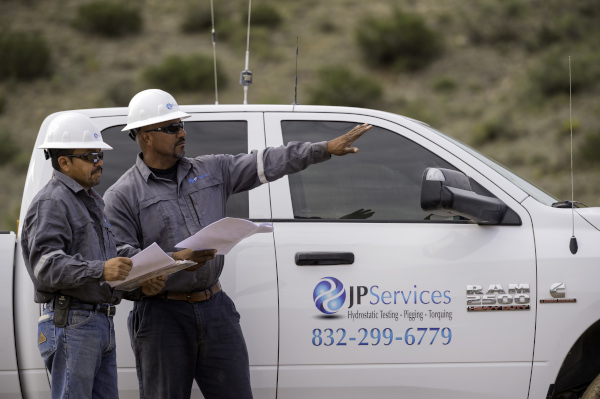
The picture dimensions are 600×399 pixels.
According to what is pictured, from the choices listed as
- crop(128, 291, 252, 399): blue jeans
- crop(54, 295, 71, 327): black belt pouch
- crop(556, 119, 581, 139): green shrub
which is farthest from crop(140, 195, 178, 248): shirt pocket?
crop(556, 119, 581, 139): green shrub

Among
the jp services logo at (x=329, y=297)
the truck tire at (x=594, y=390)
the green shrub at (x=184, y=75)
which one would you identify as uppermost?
the green shrub at (x=184, y=75)

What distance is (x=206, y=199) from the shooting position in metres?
4.02

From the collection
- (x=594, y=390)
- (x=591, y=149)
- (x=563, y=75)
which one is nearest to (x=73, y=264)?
(x=594, y=390)

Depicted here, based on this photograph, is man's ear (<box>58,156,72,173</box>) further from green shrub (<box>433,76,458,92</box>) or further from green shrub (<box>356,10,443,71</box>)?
green shrub (<box>356,10,443,71</box>)

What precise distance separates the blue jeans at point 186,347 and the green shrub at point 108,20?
24.0 metres

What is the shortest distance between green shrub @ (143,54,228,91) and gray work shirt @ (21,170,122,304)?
20173 mm

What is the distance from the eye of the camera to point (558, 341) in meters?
4.35

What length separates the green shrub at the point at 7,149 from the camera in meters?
20.8

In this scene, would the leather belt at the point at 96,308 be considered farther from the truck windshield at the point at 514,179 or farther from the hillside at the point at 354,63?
the hillside at the point at 354,63

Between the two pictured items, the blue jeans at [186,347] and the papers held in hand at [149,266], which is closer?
the papers held in hand at [149,266]

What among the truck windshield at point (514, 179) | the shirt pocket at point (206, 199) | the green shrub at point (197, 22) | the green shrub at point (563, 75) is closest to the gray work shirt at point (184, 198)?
the shirt pocket at point (206, 199)

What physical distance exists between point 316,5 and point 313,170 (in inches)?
993

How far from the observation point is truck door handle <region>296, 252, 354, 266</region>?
4.31 metres

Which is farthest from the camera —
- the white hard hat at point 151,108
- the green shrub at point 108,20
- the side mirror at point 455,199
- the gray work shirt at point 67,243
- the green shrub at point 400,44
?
the green shrub at point 108,20
